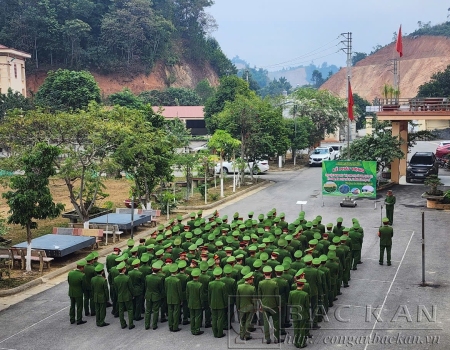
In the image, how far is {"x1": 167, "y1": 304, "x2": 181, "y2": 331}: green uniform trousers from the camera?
1184cm

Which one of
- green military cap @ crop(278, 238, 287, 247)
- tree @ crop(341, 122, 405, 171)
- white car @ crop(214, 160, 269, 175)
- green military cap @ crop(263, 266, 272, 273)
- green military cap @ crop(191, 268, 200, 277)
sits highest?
tree @ crop(341, 122, 405, 171)

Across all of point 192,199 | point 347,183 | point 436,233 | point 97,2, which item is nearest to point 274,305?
point 436,233

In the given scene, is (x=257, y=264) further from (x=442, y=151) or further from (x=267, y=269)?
(x=442, y=151)

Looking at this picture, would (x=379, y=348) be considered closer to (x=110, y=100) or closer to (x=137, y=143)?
(x=137, y=143)

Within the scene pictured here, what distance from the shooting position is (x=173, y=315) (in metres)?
11.9

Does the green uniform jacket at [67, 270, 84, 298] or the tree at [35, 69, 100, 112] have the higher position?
the tree at [35, 69, 100, 112]

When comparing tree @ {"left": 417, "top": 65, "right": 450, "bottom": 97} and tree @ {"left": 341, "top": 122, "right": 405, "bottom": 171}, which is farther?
tree @ {"left": 417, "top": 65, "right": 450, "bottom": 97}

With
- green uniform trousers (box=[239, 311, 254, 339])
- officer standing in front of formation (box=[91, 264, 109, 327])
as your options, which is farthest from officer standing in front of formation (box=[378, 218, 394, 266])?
officer standing in front of formation (box=[91, 264, 109, 327])

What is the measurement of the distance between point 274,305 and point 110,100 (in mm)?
54759

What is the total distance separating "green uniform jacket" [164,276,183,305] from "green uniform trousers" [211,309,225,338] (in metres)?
0.70

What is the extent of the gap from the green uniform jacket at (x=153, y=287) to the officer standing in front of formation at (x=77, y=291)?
4.48 feet

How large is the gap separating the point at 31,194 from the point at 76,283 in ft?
15.1

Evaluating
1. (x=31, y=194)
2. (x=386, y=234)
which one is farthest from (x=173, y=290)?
(x=386, y=234)

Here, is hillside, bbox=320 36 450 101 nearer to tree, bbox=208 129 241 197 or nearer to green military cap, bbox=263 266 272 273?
tree, bbox=208 129 241 197
